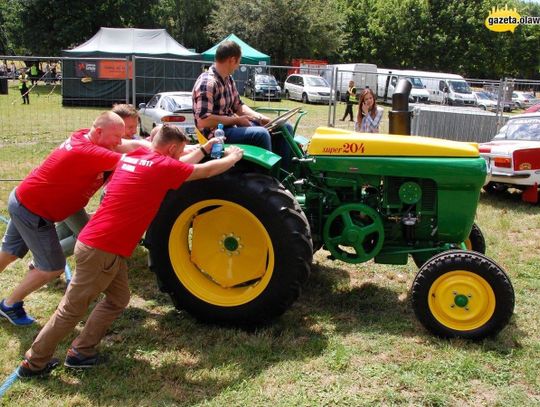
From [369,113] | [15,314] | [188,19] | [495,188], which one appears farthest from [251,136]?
[188,19]

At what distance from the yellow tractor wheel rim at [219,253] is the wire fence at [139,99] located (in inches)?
166

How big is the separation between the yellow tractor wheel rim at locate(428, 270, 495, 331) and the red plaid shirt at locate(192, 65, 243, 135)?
2068 millimetres

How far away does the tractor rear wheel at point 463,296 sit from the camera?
146 inches

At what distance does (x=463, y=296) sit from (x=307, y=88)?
2355cm

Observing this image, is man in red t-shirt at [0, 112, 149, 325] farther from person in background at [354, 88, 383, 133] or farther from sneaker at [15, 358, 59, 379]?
person in background at [354, 88, 383, 133]

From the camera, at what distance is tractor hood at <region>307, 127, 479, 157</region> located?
13.3 ft

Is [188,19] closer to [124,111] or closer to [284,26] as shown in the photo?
[284,26]

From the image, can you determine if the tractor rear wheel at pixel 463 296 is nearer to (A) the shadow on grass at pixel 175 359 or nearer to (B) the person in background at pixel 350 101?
(A) the shadow on grass at pixel 175 359

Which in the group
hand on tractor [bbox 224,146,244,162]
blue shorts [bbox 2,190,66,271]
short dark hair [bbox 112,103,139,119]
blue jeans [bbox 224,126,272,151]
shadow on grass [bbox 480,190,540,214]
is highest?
short dark hair [bbox 112,103,139,119]

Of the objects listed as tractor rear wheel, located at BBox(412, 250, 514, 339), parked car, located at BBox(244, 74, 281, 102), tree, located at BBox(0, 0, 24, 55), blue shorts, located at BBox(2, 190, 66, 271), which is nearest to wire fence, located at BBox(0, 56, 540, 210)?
parked car, located at BBox(244, 74, 281, 102)

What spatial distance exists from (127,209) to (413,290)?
202 centimetres

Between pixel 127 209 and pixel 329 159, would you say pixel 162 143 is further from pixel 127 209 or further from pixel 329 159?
pixel 329 159

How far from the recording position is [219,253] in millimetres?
4164

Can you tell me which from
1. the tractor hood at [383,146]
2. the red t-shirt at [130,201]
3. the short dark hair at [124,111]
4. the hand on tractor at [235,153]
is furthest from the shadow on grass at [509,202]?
the red t-shirt at [130,201]
